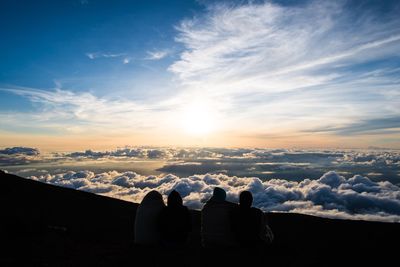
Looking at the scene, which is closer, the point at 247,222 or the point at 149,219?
the point at 247,222

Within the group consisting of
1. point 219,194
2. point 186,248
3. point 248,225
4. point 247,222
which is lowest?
point 186,248

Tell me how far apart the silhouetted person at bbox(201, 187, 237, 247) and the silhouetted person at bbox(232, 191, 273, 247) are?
0.23 m

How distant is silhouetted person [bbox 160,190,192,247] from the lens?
9.34 metres

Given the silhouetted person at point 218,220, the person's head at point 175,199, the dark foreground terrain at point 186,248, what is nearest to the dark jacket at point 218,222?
the silhouetted person at point 218,220

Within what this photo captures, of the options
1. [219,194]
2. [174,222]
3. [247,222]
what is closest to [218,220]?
[219,194]

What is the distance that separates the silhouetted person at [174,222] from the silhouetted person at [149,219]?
26 cm

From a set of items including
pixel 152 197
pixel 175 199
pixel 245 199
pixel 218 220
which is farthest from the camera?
pixel 152 197

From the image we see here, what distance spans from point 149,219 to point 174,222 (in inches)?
33.8

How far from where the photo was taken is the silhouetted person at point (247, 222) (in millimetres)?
9266

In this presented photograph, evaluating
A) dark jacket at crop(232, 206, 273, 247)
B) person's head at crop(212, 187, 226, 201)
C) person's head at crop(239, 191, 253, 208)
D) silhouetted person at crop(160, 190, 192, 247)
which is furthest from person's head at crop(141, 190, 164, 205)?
person's head at crop(239, 191, 253, 208)

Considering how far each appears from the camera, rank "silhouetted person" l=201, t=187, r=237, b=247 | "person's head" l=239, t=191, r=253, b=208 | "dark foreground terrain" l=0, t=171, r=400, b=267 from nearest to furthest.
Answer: "dark foreground terrain" l=0, t=171, r=400, b=267, "person's head" l=239, t=191, r=253, b=208, "silhouetted person" l=201, t=187, r=237, b=247

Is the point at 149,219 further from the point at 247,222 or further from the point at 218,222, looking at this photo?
the point at 247,222

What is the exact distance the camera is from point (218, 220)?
9.51m

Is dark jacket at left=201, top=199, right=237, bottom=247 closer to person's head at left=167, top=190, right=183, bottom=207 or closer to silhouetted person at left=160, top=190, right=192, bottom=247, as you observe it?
silhouetted person at left=160, top=190, right=192, bottom=247
